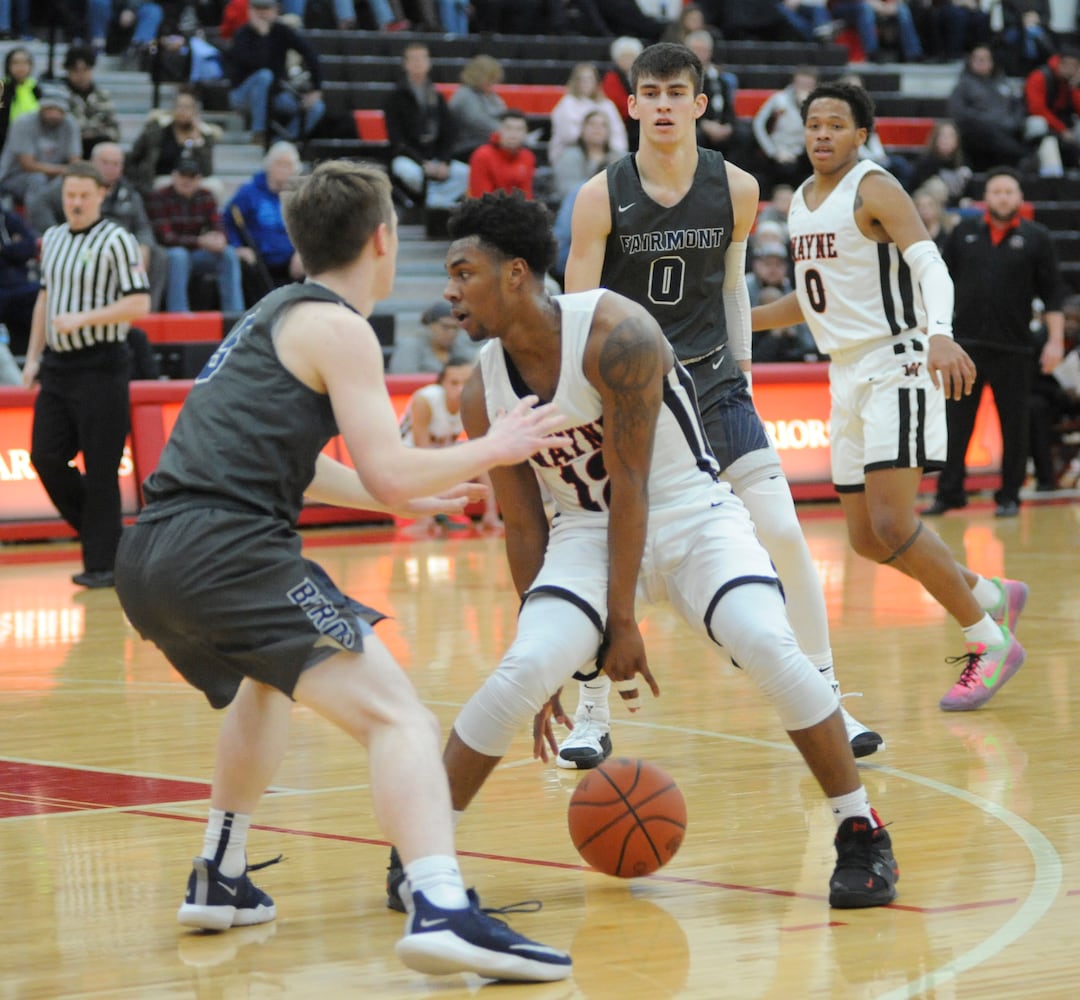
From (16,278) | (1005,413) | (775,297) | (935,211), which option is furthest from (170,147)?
(1005,413)

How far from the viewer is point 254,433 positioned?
384 centimetres

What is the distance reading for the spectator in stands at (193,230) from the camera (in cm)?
1466

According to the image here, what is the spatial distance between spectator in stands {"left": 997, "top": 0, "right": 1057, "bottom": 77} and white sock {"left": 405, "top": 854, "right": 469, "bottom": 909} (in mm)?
20389

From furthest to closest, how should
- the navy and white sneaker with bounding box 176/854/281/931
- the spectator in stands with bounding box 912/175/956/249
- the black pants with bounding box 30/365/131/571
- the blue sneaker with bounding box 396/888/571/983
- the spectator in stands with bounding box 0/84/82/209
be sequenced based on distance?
the spectator in stands with bounding box 912/175/956/249 < the spectator in stands with bounding box 0/84/82/209 < the black pants with bounding box 30/365/131/571 < the navy and white sneaker with bounding box 176/854/281/931 < the blue sneaker with bounding box 396/888/571/983

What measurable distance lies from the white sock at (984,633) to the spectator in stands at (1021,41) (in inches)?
670

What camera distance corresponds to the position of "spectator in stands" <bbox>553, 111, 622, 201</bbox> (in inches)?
648

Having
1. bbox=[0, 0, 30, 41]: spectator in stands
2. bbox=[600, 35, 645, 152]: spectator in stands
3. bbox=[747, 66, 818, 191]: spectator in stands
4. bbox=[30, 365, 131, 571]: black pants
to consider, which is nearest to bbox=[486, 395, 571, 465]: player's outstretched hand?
bbox=[30, 365, 131, 571]: black pants

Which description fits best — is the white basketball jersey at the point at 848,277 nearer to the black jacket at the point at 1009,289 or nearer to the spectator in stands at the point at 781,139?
the black jacket at the point at 1009,289

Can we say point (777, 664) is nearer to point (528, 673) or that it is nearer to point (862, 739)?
point (528, 673)

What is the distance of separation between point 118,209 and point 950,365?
9404mm

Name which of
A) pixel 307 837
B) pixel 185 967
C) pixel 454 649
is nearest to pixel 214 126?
pixel 454 649

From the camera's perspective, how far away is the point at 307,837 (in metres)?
4.96

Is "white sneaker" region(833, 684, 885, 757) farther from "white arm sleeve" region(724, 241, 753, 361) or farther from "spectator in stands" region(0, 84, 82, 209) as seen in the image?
"spectator in stands" region(0, 84, 82, 209)

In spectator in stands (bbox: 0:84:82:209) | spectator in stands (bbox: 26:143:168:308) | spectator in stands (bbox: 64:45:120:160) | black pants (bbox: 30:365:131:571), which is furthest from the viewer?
spectator in stands (bbox: 64:45:120:160)
